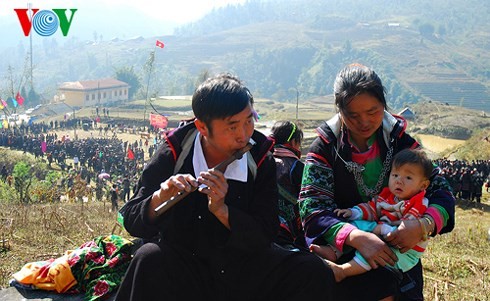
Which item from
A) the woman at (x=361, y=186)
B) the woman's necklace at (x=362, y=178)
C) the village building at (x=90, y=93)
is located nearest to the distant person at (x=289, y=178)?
the woman at (x=361, y=186)

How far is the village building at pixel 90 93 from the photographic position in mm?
56781

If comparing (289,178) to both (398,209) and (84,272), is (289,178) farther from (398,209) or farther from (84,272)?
(84,272)

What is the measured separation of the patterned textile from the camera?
262 cm

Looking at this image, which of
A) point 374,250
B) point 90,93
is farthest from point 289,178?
point 90,93

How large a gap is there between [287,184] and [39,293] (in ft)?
4.98

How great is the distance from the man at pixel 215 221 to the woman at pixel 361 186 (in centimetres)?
27

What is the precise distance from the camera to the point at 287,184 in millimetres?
→ 2789

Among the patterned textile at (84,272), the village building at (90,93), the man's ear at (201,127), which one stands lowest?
the village building at (90,93)

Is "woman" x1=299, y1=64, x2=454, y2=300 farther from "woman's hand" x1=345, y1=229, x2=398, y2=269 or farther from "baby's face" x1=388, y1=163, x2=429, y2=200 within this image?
"baby's face" x1=388, y1=163, x2=429, y2=200

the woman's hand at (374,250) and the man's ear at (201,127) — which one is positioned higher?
the man's ear at (201,127)

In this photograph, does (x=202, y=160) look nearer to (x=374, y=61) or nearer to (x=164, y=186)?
(x=164, y=186)

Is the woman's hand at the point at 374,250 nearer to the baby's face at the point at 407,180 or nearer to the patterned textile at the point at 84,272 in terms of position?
the baby's face at the point at 407,180

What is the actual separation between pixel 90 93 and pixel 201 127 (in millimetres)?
58847

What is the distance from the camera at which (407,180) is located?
6.66ft
